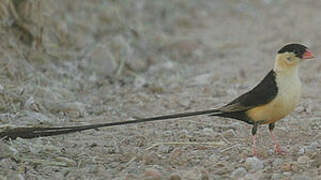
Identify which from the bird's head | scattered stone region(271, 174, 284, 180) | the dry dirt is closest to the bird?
the bird's head

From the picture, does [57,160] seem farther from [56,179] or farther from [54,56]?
[54,56]

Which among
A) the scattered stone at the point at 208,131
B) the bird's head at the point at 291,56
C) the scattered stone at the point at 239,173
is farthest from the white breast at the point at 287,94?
the scattered stone at the point at 208,131

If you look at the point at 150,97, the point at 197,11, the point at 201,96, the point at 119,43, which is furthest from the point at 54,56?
the point at 197,11

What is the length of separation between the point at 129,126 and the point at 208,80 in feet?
5.59

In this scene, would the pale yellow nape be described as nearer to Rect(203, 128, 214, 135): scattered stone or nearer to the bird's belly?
the bird's belly

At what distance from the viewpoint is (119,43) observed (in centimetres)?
679

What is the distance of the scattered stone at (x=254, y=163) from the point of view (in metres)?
3.35

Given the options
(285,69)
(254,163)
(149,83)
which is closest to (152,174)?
(254,163)

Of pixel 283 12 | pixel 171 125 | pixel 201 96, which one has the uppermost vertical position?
pixel 283 12

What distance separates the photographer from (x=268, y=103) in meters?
3.57

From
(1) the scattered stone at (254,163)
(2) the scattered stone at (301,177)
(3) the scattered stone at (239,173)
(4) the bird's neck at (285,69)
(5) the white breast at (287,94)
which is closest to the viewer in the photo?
(2) the scattered stone at (301,177)

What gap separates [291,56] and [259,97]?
1.06 feet

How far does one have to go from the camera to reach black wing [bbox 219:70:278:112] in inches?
140

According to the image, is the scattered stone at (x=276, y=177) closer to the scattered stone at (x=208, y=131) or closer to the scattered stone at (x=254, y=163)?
the scattered stone at (x=254, y=163)
